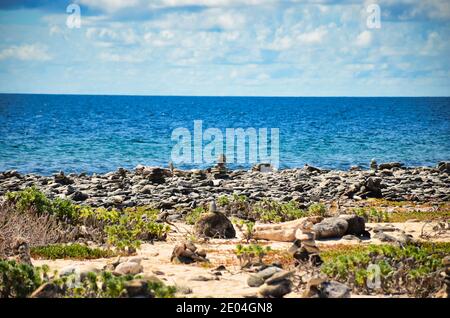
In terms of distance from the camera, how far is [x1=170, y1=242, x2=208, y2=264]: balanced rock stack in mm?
15789

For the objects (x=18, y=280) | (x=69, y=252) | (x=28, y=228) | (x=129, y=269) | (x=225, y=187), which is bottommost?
(x=225, y=187)

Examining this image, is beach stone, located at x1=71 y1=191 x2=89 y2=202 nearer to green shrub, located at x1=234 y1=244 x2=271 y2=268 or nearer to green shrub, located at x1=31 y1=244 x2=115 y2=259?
green shrub, located at x1=31 y1=244 x2=115 y2=259

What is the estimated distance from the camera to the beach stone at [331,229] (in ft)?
61.0

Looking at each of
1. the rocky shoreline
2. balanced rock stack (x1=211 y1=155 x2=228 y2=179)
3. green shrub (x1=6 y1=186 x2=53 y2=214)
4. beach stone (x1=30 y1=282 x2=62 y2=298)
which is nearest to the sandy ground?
beach stone (x1=30 y1=282 x2=62 y2=298)

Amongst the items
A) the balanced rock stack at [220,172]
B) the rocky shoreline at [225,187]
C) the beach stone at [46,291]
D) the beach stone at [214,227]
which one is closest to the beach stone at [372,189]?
the rocky shoreline at [225,187]

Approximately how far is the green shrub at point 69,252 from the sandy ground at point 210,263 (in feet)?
1.16

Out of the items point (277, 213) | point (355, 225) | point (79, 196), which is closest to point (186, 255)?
point (355, 225)

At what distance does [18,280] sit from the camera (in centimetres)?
1258

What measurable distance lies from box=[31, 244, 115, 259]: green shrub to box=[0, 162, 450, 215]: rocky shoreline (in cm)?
675

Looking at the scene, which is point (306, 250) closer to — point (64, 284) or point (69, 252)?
point (64, 284)

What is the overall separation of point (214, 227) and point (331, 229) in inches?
122
